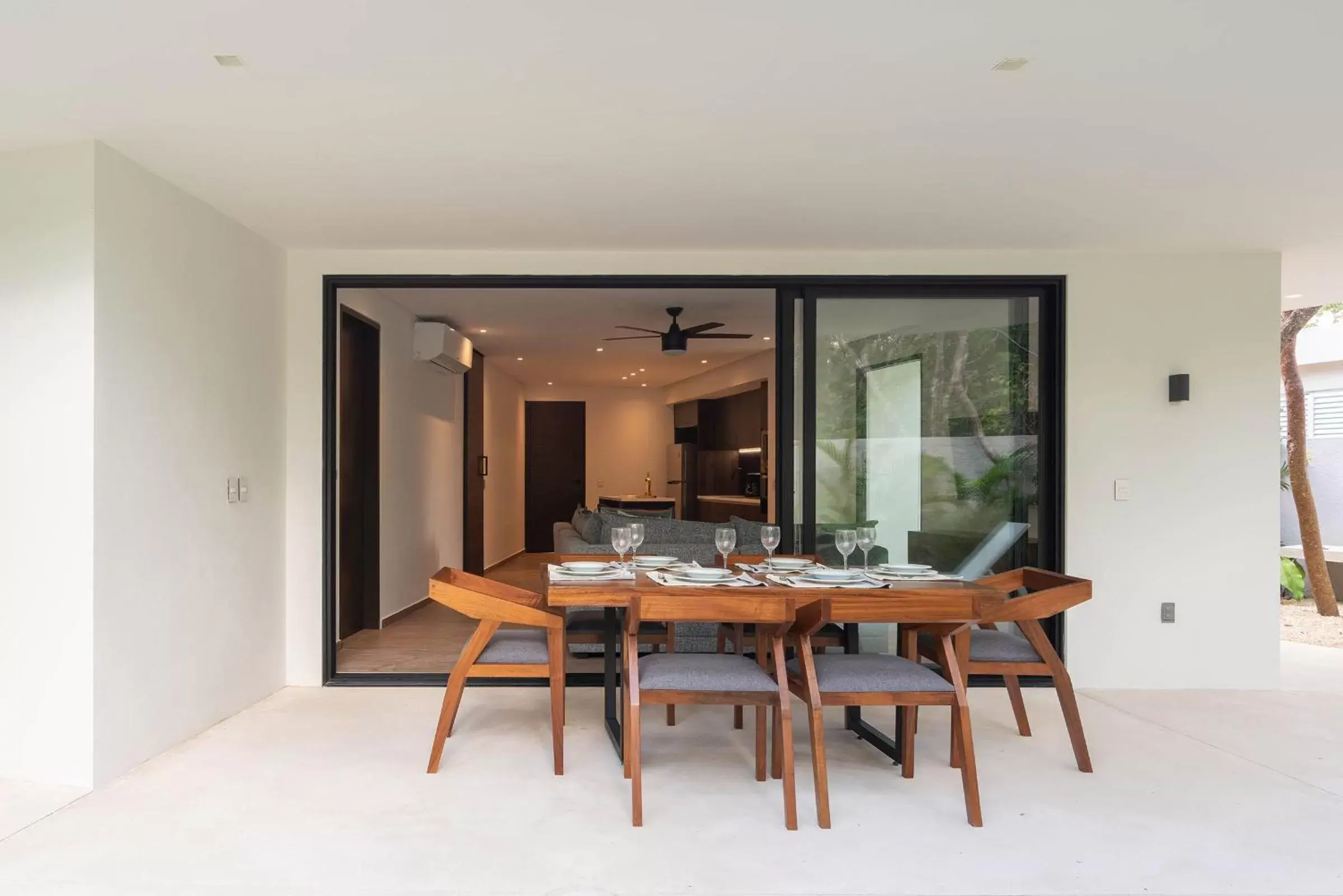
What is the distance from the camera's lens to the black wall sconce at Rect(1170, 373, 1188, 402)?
477cm

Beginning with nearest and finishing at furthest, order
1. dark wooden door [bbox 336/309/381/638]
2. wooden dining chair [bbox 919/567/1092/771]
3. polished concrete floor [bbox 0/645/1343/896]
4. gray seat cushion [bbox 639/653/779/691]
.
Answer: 1. polished concrete floor [bbox 0/645/1343/896]
2. gray seat cushion [bbox 639/653/779/691]
3. wooden dining chair [bbox 919/567/1092/771]
4. dark wooden door [bbox 336/309/381/638]

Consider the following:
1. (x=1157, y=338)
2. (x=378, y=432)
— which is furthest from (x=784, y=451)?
(x=378, y=432)

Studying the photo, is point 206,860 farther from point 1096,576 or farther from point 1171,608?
point 1171,608

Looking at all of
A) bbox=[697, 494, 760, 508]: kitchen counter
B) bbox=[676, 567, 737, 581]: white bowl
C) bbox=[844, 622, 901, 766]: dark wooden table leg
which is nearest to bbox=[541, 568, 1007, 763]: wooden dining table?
bbox=[844, 622, 901, 766]: dark wooden table leg

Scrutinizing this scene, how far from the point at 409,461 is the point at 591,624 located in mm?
3406

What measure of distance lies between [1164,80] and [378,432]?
5147mm

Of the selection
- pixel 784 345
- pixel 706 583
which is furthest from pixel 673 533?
pixel 706 583

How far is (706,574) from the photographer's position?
3.38 m

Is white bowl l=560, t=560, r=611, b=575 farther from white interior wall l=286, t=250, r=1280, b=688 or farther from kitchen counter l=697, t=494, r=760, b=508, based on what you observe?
kitchen counter l=697, t=494, r=760, b=508

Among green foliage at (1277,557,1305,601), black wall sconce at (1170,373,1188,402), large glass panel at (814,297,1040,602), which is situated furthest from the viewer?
green foliage at (1277,557,1305,601)

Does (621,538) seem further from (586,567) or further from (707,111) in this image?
(707,111)

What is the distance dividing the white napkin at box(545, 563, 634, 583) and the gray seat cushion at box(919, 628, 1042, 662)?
47.1 inches

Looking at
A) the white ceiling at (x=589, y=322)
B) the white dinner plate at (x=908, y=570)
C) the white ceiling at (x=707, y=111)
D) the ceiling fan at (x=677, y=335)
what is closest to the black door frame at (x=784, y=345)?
the white ceiling at (x=707, y=111)

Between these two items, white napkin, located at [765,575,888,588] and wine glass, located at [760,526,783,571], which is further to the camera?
wine glass, located at [760,526,783,571]
